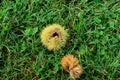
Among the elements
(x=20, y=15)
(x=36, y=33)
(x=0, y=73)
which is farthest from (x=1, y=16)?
(x=0, y=73)

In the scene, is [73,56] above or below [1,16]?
below

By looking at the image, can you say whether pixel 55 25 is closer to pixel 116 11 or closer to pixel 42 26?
pixel 42 26

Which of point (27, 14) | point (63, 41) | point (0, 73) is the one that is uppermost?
point (27, 14)

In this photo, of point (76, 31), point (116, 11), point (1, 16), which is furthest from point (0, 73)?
point (116, 11)

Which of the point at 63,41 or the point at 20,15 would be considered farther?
the point at 20,15

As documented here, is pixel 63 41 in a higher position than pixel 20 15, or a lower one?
lower

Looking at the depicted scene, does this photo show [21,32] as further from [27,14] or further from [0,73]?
[0,73]
